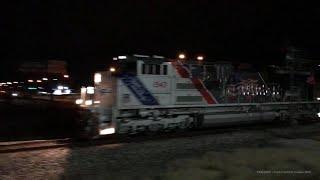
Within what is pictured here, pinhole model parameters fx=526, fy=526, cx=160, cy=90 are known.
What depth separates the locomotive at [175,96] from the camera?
811 inches

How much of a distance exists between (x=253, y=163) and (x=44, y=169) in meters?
5.13

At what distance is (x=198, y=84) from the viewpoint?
2380cm

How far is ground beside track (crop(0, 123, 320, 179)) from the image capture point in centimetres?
1153

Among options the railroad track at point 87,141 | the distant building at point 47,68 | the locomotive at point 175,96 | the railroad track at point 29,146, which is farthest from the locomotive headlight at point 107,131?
Result: the distant building at point 47,68

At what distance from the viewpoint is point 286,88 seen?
99.3ft

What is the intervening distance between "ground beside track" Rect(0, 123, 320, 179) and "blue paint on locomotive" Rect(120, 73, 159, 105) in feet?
9.39

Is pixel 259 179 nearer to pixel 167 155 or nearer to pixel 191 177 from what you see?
pixel 191 177

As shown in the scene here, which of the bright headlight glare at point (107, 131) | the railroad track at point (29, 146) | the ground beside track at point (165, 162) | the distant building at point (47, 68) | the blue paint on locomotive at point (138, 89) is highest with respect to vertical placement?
the distant building at point (47, 68)

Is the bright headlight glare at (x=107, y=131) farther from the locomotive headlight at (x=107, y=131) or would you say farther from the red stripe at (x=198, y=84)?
the red stripe at (x=198, y=84)

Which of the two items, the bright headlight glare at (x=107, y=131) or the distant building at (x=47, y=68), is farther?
the distant building at (x=47, y=68)

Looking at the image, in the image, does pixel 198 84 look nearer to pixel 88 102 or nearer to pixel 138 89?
pixel 138 89

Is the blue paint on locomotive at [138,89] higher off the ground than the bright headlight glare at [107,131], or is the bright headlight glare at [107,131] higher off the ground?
the blue paint on locomotive at [138,89]

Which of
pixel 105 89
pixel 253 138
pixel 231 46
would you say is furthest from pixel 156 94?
pixel 231 46

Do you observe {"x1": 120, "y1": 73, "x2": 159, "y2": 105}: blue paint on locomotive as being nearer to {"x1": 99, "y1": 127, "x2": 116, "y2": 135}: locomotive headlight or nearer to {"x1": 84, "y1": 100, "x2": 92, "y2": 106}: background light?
{"x1": 84, "y1": 100, "x2": 92, "y2": 106}: background light
